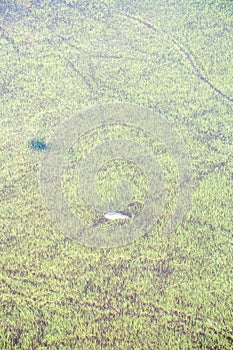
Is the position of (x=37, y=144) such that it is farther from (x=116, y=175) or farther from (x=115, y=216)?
(x=115, y=216)

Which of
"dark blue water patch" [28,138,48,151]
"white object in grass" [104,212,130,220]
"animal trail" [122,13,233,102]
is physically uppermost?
"animal trail" [122,13,233,102]

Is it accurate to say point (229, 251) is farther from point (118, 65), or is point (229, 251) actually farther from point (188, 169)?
point (118, 65)

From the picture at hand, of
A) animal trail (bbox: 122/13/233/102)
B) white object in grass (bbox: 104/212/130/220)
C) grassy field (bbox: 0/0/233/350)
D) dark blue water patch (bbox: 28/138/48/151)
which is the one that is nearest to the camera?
grassy field (bbox: 0/0/233/350)

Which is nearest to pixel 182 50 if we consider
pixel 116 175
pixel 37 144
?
pixel 116 175

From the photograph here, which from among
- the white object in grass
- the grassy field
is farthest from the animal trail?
the white object in grass

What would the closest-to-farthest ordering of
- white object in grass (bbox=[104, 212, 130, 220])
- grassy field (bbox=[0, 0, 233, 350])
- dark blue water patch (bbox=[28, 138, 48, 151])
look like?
1. grassy field (bbox=[0, 0, 233, 350])
2. white object in grass (bbox=[104, 212, 130, 220])
3. dark blue water patch (bbox=[28, 138, 48, 151])

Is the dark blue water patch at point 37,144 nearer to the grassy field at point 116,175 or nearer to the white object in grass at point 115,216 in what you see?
the grassy field at point 116,175

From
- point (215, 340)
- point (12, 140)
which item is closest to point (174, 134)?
point (12, 140)

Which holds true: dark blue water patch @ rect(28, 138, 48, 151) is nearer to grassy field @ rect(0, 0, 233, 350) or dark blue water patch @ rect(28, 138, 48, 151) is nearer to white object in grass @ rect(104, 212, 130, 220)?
grassy field @ rect(0, 0, 233, 350)
